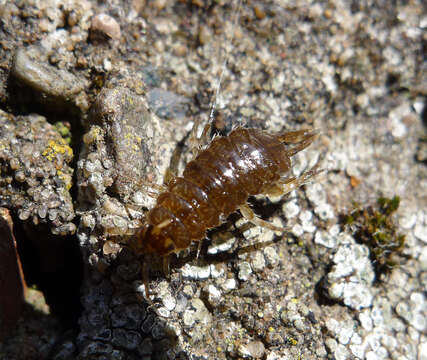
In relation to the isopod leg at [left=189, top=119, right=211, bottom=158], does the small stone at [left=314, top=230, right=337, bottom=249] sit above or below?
below

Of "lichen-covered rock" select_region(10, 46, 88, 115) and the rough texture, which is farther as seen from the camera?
"lichen-covered rock" select_region(10, 46, 88, 115)

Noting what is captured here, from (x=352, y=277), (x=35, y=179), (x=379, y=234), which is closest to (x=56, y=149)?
(x=35, y=179)

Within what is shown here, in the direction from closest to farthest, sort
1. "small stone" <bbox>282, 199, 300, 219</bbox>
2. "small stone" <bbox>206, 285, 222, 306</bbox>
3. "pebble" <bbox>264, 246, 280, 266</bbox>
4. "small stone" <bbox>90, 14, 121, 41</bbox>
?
1. "small stone" <bbox>206, 285, 222, 306</bbox>
2. "pebble" <bbox>264, 246, 280, 266</bbox>
3. "small stone" <bbox>90, 14, 121, 41</bbox>
4. "small stone" <bbox>282, 199, 300, 219</bbox>

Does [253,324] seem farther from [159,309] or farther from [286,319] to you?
[159,309]

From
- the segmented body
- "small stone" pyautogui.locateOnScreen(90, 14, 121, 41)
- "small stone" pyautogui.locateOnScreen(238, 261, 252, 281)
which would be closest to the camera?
the segmented body

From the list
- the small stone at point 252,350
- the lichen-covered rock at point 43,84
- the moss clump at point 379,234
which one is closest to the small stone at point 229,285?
the small stone at point 252,350

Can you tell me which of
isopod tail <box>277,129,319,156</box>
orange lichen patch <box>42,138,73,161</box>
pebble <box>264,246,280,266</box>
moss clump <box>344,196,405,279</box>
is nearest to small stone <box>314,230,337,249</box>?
moss clump <box>344,196,405,279</box>

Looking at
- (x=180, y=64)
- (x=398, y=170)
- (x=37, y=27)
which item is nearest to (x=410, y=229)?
(x=398, y=170)

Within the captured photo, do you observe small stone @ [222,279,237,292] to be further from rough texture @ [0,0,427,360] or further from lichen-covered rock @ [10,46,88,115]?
lichen-covered rock @ [10,46,88,115]
